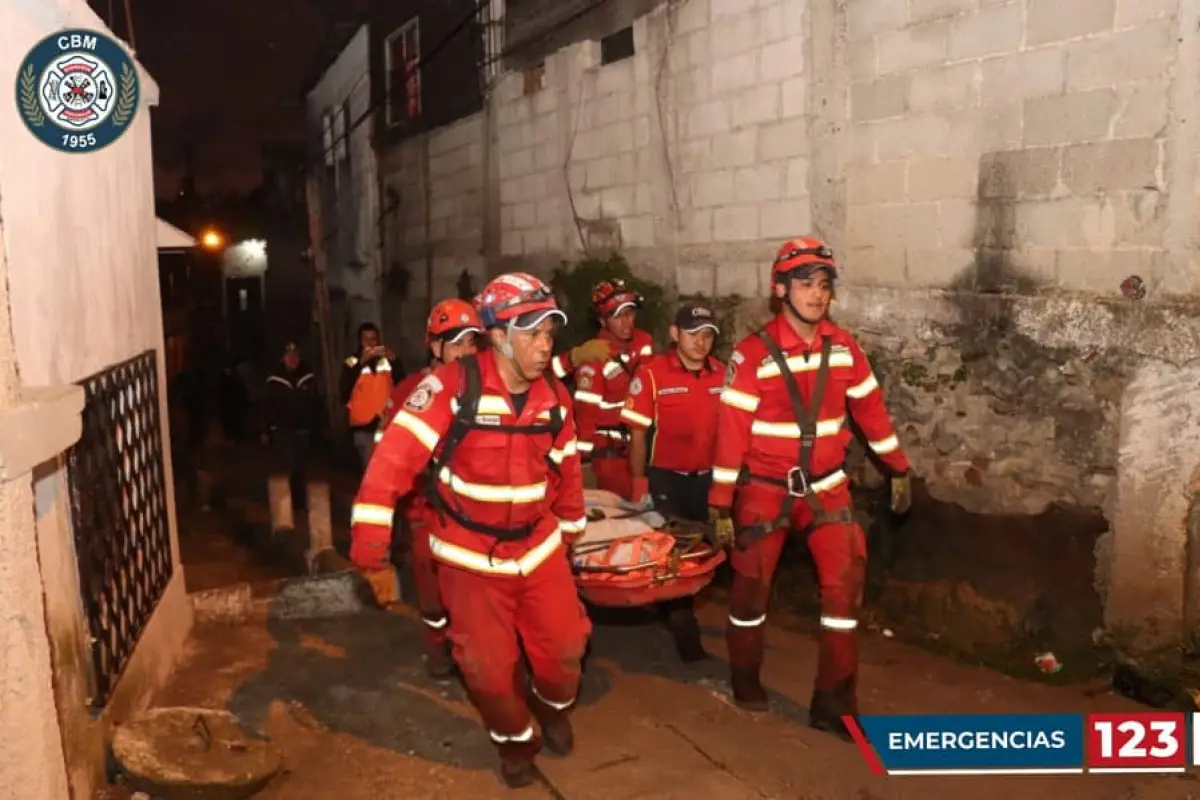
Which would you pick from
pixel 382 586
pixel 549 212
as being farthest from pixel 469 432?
pixel 549 212

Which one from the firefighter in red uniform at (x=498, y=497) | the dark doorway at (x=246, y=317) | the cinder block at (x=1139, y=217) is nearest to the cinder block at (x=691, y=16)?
the cinder block at (x=1139, y=217)

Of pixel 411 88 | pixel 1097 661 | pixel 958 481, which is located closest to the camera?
pixel 1097 661

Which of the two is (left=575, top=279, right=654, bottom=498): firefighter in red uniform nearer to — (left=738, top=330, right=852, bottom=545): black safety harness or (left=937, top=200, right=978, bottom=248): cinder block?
(left=937, top=200, right=978, bottom=248): cinder block

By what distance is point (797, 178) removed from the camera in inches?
299

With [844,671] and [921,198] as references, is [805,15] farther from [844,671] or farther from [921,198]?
[844,671]

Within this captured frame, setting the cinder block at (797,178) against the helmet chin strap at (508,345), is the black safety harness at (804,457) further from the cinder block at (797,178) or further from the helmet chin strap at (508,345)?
the cinder block at (797,178)

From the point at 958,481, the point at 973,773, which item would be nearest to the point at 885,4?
the point at 958,481

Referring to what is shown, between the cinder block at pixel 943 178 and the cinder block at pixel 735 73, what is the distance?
190cm

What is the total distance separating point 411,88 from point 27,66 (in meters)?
13.4

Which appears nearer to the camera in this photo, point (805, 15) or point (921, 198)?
point (921, 198)

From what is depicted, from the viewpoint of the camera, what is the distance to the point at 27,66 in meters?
3.83

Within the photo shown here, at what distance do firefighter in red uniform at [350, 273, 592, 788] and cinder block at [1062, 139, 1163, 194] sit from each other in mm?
3243

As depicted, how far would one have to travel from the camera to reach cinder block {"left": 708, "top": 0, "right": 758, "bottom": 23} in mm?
7934

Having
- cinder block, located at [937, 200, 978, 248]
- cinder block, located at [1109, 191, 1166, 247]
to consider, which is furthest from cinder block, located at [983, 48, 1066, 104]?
cinder block, located at [1109, 191, 1166, 247]
